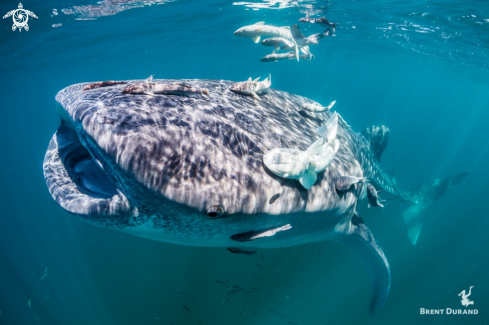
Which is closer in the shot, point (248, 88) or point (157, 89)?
point (157, 89)

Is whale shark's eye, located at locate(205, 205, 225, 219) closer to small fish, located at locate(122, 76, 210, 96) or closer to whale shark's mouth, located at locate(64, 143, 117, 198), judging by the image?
whale shark's mouth, located at locate(64, 143, 117, 198)

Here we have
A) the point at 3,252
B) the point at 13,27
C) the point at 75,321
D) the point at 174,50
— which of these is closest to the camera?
the point at 75,321

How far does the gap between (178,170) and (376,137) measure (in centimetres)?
608

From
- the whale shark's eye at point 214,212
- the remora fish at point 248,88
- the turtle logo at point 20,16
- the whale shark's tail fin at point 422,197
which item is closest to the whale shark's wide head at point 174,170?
the whale shark's eye at point 214,212

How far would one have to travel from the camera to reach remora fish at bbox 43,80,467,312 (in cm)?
176

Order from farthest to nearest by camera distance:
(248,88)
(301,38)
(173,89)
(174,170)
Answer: (301,38)
(248,88)
(173,89)
(174,170)

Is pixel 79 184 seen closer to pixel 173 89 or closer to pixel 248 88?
pixel 173 89

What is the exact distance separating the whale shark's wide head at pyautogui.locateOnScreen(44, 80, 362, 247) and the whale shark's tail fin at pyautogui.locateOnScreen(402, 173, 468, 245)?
33.4ft

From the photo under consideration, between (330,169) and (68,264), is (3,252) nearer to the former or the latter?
(68,264)

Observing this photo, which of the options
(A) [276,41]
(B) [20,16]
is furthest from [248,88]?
(B) [20,16]

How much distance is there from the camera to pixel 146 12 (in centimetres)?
1952

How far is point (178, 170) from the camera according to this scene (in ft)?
5.94

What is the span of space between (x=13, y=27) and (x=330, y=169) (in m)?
23.0

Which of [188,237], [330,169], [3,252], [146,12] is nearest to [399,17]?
[146,12]
